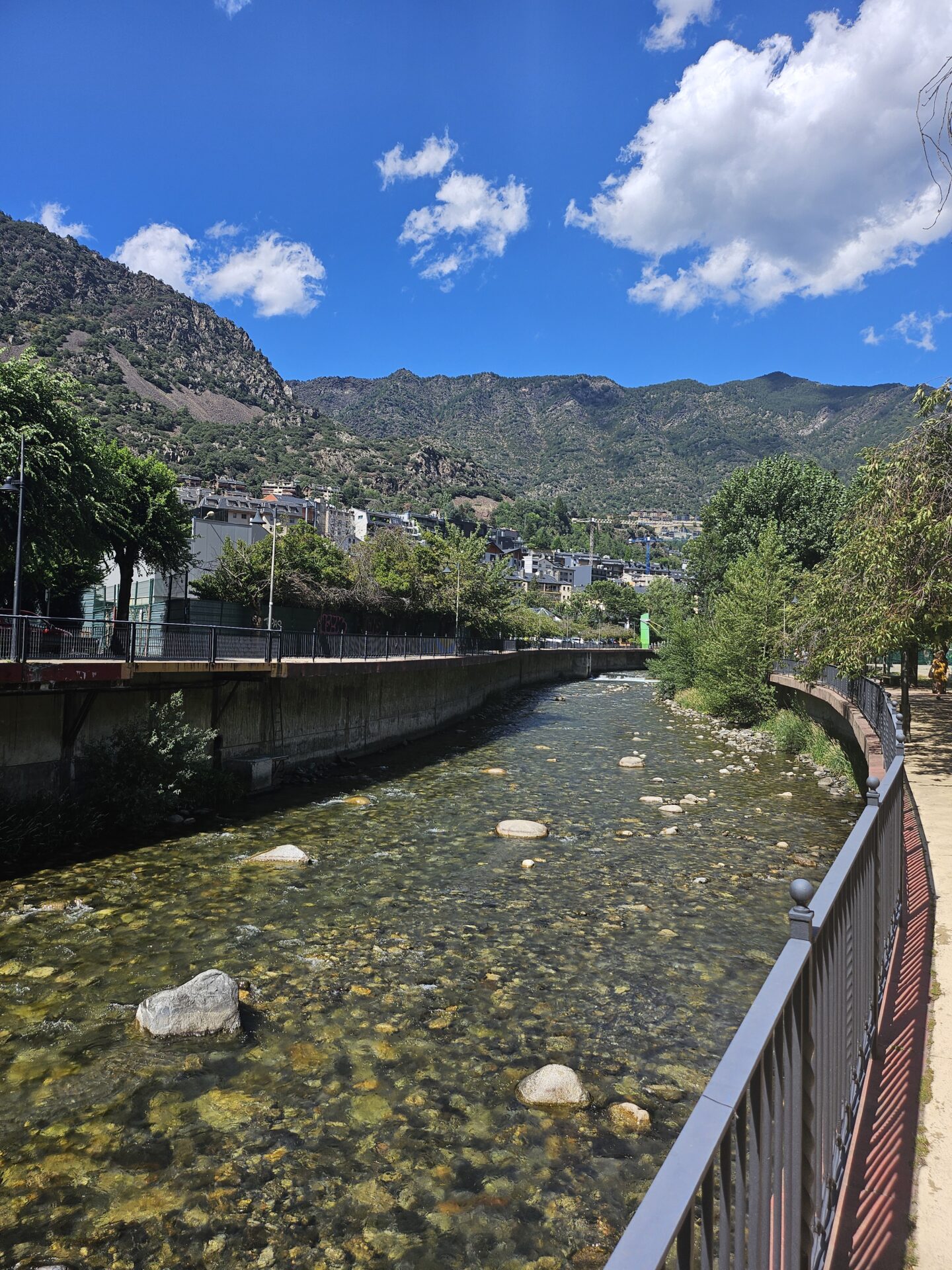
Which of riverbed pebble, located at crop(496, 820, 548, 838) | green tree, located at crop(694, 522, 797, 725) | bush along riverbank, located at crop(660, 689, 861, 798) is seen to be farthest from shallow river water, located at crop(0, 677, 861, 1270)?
green tree, located at crop(694, 522, 797, 725)

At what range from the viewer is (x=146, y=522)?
33969mm

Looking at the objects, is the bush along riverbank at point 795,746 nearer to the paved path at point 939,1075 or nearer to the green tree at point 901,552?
the green tree at point 901,552

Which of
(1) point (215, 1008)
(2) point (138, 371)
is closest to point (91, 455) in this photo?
(1) point (215, 1008)

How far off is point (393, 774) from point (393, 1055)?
14706mm

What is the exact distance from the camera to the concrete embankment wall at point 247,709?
13453 mm

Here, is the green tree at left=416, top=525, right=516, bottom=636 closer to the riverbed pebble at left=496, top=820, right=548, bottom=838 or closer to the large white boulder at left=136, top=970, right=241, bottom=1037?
the riverbed pebble at left=496, top=820, right=548, bottom=838

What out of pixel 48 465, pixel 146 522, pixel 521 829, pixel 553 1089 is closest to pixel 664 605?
pixel 146 522

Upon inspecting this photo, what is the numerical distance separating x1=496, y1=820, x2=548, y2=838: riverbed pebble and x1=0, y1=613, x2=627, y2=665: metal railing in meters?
7.30

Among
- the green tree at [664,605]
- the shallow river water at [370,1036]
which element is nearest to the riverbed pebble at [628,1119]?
the shallow river water at [370,1036]

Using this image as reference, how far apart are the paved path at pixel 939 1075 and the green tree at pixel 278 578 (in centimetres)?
3065

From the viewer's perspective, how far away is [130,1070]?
6965 mm

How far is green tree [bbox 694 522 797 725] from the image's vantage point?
3228 centimetres

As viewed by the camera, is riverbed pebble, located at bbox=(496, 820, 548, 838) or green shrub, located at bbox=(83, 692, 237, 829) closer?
green shrub, located at bbox=(83, 692, 237, 829)

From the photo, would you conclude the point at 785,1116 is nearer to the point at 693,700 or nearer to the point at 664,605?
the point at 693,700
